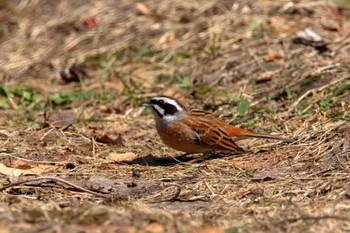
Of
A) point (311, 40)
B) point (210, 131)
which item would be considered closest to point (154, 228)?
point (210, 131)

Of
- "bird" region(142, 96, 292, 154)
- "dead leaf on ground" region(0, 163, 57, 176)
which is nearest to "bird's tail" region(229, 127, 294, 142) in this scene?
"bird" region(142, 96, 292, 154)

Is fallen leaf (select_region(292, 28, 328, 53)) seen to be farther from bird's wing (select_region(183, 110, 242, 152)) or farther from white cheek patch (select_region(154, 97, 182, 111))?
white cheek patch (select_region(154, 97, 182, 111))

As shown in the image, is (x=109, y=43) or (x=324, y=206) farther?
(x=109, y=43)

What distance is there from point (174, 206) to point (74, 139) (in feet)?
8.85

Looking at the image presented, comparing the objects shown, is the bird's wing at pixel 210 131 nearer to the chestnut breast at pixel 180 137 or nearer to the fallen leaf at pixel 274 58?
the chestnut breast at pixel 180 137

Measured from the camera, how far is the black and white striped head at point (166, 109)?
27.8ft

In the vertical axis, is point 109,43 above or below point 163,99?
below

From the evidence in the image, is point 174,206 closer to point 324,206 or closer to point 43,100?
point 324,206

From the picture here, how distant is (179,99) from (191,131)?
2168 millimetres

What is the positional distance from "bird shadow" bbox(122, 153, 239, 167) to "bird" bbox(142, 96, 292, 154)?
3.5 inches

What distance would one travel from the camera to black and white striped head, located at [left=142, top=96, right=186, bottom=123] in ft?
27.8

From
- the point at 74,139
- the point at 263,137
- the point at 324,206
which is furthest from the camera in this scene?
the point at 74,139

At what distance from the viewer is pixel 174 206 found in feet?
21.5

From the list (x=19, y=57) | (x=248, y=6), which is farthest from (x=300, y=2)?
(x=19, y=57)
